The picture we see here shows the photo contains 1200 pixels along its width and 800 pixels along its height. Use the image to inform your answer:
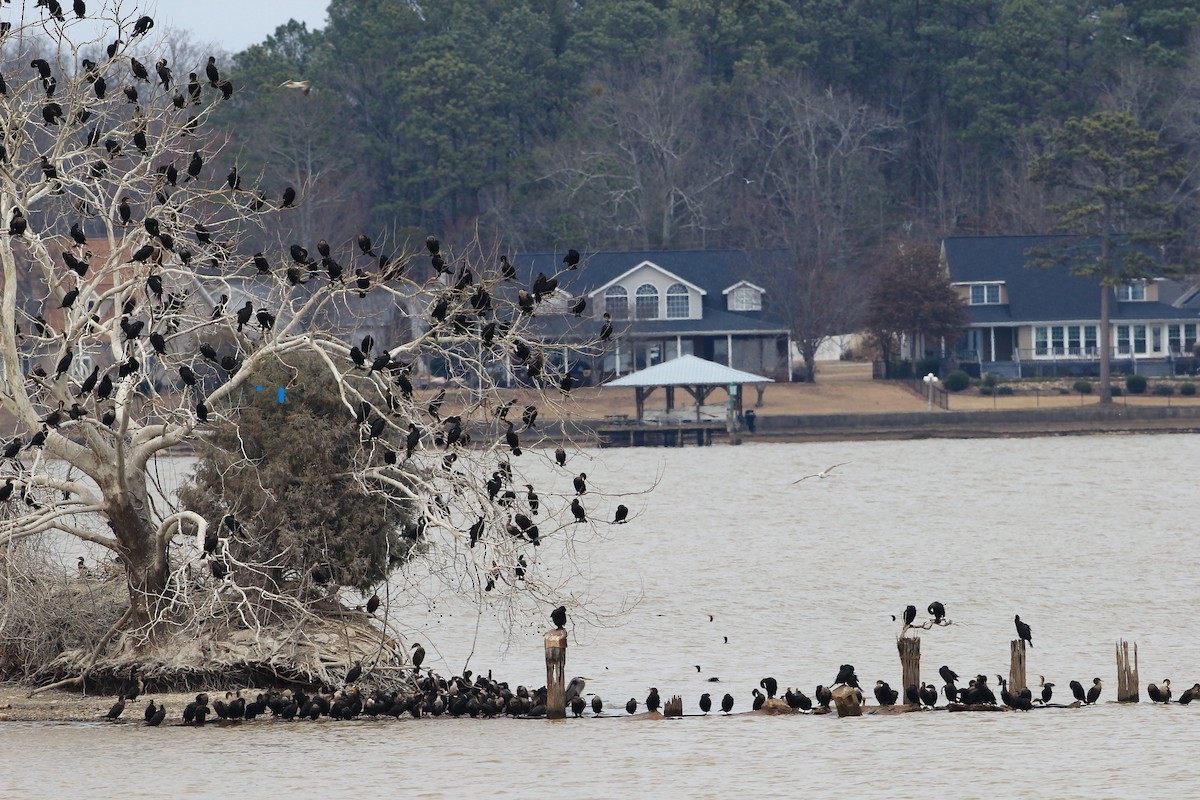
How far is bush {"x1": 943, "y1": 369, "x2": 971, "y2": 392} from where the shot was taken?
83.2 metres

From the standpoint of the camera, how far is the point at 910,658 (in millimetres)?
21438

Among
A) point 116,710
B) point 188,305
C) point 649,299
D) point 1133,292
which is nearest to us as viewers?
point 116,710

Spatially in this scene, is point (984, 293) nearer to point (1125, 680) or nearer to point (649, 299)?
point (649, 299)

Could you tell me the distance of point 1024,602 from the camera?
33.1 metres

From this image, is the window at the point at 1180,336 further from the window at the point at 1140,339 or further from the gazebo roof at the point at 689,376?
the gazebo roof at the point at 689,376

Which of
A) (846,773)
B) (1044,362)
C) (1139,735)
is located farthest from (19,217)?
(1044,362)

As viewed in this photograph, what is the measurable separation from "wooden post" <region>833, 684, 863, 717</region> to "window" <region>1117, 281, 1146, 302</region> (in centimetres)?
7697

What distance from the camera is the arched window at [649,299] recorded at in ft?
301

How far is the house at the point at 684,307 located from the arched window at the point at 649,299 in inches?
1.9

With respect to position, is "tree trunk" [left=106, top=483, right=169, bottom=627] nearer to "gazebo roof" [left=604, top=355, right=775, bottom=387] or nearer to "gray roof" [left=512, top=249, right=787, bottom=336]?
"gazebo roof" [left=604, top=355, right=775, bottom=387]

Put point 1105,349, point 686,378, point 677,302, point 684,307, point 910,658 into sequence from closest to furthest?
point 910,658 < point 686,378 < point 1105,349 < point 684,307 < point 677,302

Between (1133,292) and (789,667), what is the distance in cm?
7385

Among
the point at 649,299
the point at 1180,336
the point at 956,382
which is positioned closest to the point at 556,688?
the point at 956,382

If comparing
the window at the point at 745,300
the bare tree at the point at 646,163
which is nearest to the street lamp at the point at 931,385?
the window at the point at 745,300
